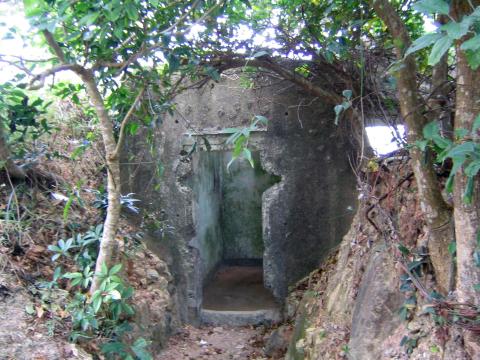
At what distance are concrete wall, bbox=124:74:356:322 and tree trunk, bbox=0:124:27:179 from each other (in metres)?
1.70

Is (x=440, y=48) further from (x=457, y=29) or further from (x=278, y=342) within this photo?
(x=278, y=342)

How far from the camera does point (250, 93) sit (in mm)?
5473

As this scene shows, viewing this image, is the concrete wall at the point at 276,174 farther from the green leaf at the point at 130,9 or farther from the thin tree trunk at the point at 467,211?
the thin tree trunk at the point at 467,211

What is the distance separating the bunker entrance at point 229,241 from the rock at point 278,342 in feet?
2.04

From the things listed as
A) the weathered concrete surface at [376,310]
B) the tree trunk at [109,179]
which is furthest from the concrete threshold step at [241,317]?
the tree trunk at [109,179]

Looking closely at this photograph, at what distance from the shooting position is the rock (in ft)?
15.9

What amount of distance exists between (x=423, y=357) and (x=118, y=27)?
2.65 metres

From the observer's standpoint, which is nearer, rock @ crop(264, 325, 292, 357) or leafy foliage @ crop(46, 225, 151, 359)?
leafy foliage @ crop(46, 225, 151, 359)

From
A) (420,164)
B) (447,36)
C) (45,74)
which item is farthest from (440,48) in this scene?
(45,74)

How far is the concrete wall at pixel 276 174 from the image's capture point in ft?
17.9

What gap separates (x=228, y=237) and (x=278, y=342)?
149 inches

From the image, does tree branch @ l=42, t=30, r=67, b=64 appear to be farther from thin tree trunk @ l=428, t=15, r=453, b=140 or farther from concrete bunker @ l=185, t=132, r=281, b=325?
concrete bunker @ l=185, t=132, r=281, b=325

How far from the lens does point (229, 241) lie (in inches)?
338

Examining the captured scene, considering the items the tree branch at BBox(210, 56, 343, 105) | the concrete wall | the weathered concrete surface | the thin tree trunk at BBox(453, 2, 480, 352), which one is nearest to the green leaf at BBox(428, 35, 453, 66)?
the thin tree trunk at BBox(453, 2, 480, 352)
